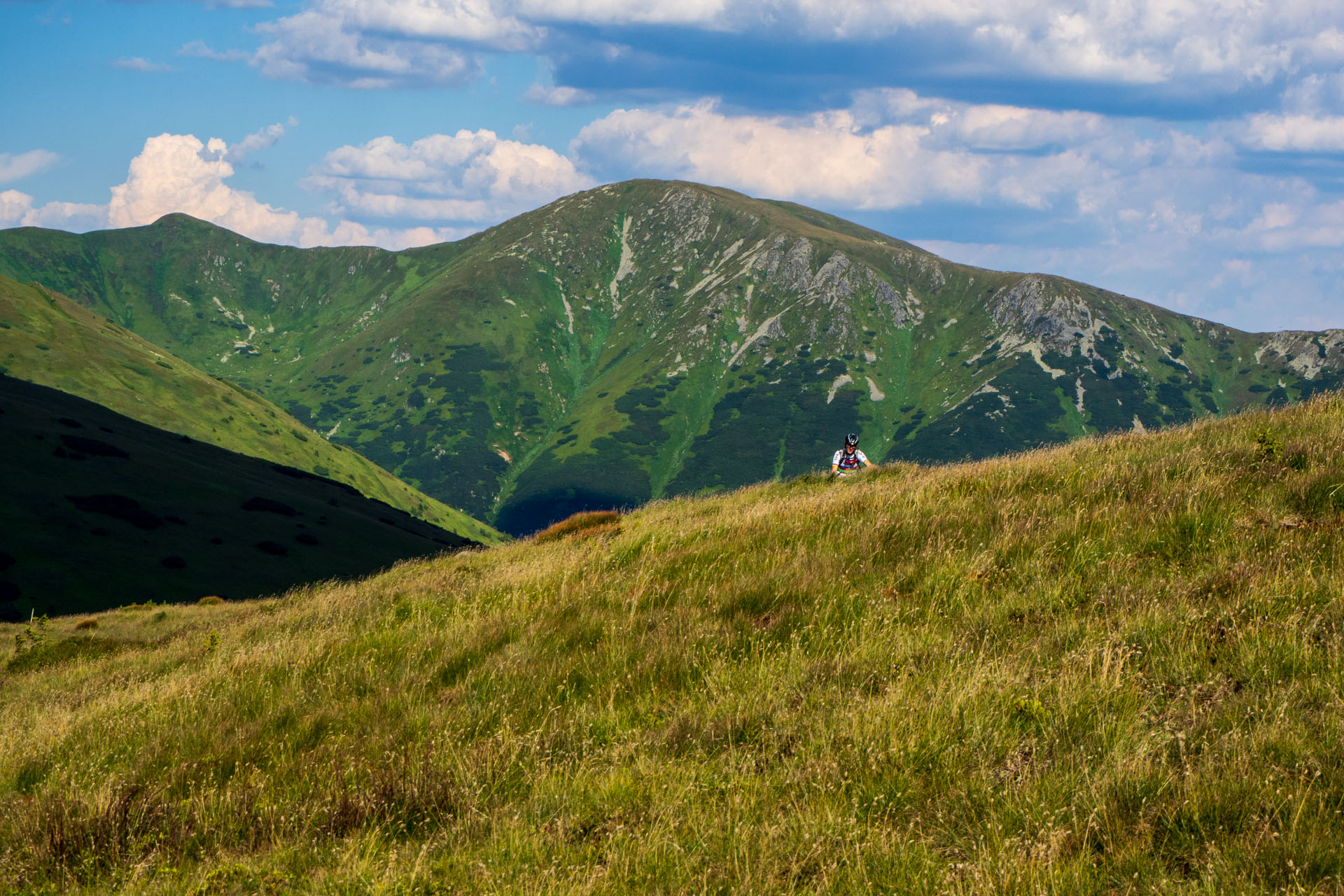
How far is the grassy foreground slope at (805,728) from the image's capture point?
4031 millimetres

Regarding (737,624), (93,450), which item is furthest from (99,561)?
(737,624)

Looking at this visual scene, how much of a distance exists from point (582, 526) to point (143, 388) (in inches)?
7877

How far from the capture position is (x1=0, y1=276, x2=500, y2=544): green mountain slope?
169 meters

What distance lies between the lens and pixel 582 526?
21422 mm

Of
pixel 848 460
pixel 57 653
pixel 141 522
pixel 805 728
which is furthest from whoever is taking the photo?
pixel 141 522

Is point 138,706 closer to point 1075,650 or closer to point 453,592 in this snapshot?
point 453,592

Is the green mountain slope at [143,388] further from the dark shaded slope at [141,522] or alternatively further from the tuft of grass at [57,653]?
the tuft of grass at [57,653]

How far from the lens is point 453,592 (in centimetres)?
1115

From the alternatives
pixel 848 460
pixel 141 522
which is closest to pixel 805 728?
pixel 848 460

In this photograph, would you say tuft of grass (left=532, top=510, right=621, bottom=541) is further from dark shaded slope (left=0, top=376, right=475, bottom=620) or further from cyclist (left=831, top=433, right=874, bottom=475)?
dark shaded slope (left=0, top=376, right=475, bottom=620)

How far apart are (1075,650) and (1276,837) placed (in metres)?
2.18

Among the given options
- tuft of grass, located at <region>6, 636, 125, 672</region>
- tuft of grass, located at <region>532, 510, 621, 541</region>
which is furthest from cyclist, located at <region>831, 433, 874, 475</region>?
tuft of grass, located at <region>6, 636, 125, 672</region>

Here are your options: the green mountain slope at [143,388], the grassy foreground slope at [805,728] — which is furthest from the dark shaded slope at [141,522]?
the grassy foreground slope at [805,728]

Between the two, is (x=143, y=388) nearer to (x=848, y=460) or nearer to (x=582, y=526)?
(x=582, y=526)
